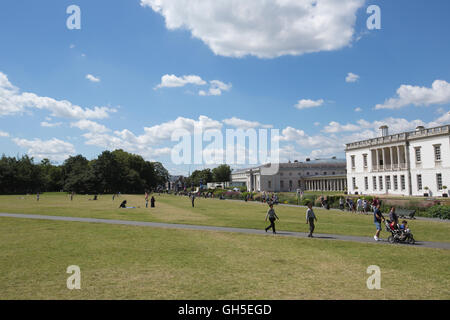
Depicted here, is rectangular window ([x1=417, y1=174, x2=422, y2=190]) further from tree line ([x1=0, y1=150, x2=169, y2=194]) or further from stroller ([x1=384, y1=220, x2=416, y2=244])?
tree line ([x1=0, y1=150, x2=169, y2=194])

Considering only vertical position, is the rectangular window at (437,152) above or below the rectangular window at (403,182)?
above

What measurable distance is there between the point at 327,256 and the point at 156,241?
7690 millimetres

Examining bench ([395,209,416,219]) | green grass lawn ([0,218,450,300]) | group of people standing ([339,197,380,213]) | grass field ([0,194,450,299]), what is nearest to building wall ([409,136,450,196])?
group of people standing ([339,197,380,213])

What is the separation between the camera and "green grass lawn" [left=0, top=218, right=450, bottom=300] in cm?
819

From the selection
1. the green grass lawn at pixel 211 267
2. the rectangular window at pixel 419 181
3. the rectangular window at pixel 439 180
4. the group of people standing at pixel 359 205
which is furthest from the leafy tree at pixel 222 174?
the green grass lawn at pixel 211 267

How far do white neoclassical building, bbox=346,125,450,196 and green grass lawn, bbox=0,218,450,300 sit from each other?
43360 millimetres

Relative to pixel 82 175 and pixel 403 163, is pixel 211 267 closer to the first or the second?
pixel 403 163

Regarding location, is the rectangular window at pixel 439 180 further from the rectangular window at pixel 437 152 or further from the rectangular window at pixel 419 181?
the rectangular window at pixel 419 181

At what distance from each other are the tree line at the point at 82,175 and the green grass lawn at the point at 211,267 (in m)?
92.0

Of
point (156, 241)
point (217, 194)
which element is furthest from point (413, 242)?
point (217, 194)

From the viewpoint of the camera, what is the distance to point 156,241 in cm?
1557

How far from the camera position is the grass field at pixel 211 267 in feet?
26.9

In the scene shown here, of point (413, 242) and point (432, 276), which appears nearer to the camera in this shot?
point (432, 276)
